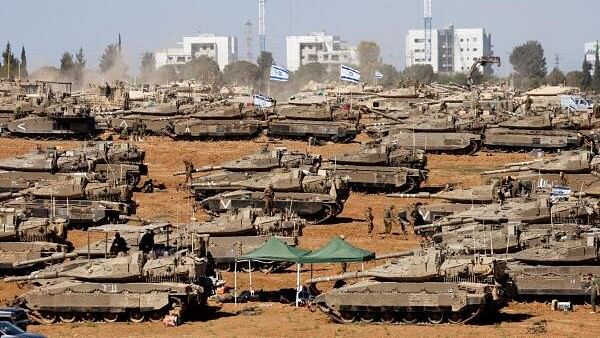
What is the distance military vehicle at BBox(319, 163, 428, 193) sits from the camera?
189 ft

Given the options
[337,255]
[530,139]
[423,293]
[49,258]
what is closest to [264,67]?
[530,139]

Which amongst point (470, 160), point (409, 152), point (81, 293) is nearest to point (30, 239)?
point (81, 293)

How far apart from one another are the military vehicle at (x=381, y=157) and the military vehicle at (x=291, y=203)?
6.92 meters

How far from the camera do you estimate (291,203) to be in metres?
50.6

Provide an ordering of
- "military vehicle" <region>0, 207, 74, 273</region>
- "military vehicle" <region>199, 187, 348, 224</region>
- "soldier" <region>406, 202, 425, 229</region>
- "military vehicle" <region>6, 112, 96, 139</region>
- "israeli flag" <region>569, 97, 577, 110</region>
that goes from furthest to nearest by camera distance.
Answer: "israeli flag" <region>569, 97, 577, 110</region> < "military vehicle" <region>6, 112, 96, 139</region> < "military vehicle" <region>199, 187, 348, 224</region> < "soldier" <region>406, 202, 425, 229</region> < "military vehicle" <region>0, 207, 74, 273</region>

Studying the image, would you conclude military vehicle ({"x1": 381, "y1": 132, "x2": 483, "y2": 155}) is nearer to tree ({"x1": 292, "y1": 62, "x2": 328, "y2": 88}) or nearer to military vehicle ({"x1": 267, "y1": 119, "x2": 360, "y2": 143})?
military vehicle ({"x1": 267, "y1": 119, "x2": 360, "y2": 143})

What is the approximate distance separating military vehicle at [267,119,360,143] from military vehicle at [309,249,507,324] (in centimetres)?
4215

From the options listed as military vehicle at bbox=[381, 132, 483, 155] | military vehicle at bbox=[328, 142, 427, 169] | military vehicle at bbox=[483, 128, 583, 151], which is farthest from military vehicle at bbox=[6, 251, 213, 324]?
military vehicle at bbox=[483, 128, 583, 151]

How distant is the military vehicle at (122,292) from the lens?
33438mm

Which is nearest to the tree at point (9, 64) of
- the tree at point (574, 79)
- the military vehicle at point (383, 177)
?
the tree at point (574, 79)

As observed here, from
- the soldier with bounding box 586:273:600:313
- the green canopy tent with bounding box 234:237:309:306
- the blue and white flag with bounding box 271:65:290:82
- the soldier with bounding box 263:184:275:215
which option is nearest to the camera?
the soldier with bounding box 586:273:600:313

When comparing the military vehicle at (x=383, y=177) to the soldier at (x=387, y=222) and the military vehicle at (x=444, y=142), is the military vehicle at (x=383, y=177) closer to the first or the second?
the soldier at (x=387, y=222)

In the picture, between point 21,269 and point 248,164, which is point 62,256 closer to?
point 21,269

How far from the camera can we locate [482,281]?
33438mm
